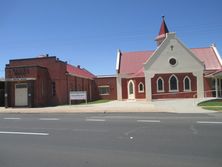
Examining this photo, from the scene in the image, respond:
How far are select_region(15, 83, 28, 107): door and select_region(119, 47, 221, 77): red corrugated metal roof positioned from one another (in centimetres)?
1625

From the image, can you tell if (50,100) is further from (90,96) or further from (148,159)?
(148,159)

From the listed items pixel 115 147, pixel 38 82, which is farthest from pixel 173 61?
pixel 115 147

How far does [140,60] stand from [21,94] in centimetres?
2230

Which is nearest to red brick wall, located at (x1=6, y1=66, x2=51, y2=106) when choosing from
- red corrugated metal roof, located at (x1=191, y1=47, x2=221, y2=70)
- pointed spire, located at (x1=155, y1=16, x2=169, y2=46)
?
pointed spire, located at (x1=155, y1=16, x2=169, y2=46)

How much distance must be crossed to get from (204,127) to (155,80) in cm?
2993

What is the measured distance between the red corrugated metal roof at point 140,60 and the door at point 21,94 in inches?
640

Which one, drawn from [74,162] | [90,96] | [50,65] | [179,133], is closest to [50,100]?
[50,65]

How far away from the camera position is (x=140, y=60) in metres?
52.1

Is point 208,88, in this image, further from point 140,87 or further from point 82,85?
point 82,85

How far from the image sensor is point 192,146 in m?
9.29

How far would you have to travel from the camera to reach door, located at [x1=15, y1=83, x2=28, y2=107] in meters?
35.8

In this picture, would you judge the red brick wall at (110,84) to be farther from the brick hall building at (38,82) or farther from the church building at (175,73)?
the brick hall building at (38,82)

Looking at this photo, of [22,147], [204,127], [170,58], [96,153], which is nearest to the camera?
[96,153]

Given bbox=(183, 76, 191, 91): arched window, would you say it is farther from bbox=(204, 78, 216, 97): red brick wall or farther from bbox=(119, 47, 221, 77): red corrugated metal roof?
bbox=(119, 47, 221, 77): red corrugated metal roof
